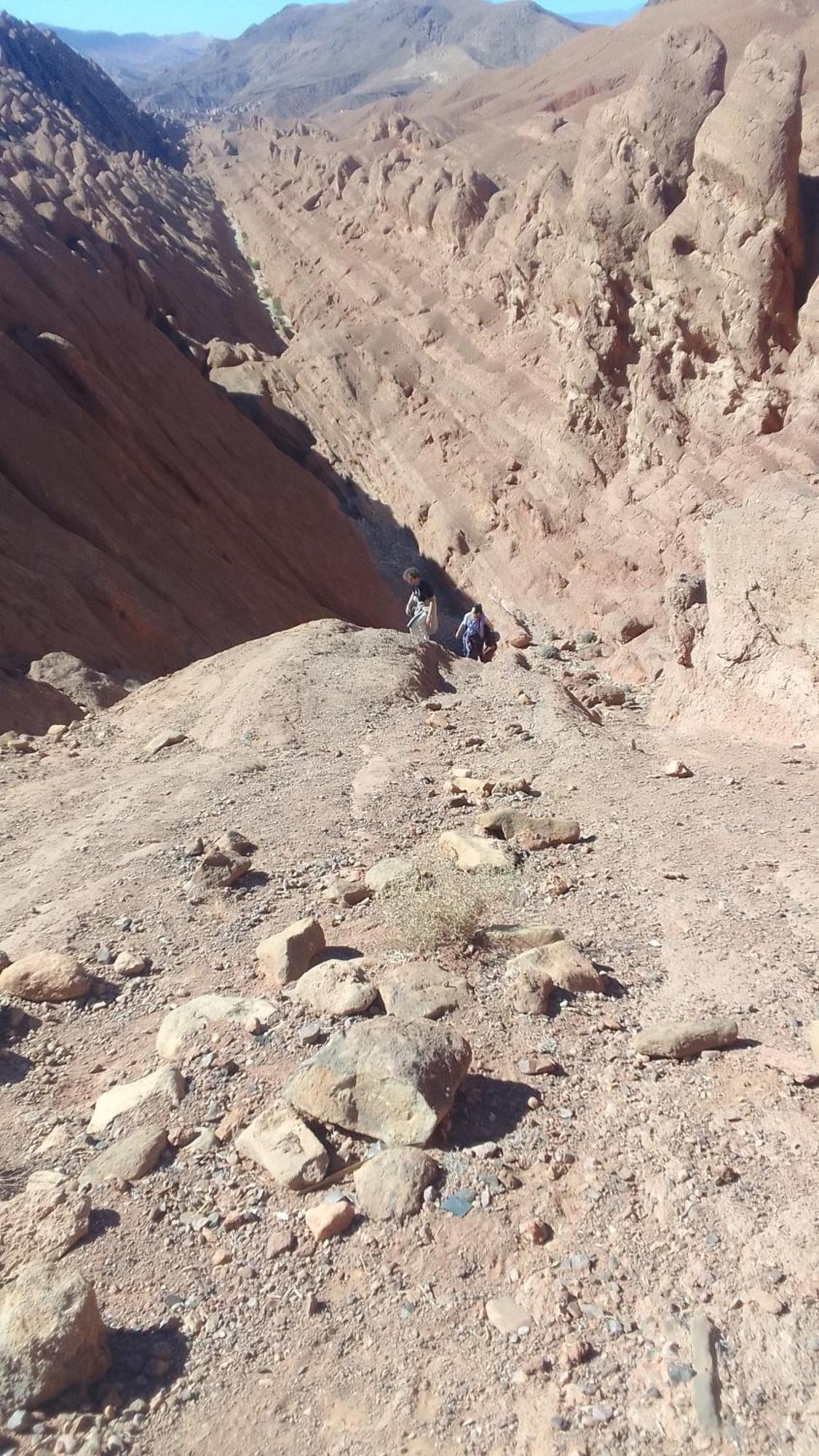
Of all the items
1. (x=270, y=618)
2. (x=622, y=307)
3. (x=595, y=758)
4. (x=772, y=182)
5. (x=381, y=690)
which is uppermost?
(x=772, y=182)

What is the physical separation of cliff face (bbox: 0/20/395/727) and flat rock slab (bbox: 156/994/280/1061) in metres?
6.68

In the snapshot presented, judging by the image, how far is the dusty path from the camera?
2.30 metres

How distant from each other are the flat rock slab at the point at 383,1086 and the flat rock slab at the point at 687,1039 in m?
0.73

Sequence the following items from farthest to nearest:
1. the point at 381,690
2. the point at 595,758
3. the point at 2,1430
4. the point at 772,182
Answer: the point at 772,182, the point at 381,690, the point at 595,758, the point at 2,1430

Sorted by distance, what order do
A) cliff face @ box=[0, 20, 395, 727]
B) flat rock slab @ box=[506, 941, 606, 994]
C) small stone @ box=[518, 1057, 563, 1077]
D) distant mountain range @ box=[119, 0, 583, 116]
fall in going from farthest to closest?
distant mountain range @ box=[119, 0, 583, 116] → cliff face @ box=[0, 20, 395, 727] → flat rock slab @ box=[506, 941, 606, 994] → small stone @ box=[518, 1057, 563, 1077]

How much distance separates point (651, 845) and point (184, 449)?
44.3 ft

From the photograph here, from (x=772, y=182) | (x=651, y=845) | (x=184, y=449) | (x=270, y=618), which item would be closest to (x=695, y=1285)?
(x=651, y=845)

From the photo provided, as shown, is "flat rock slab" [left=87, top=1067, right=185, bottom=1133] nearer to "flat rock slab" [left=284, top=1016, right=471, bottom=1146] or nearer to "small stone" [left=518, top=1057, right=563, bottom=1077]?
"flat rock slab" [left=284, top=1016, right=471, bottom=1146]

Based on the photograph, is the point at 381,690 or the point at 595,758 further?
the point at 381,690

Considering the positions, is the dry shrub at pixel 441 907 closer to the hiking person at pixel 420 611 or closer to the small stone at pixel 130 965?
the small stone at pixel 130 965

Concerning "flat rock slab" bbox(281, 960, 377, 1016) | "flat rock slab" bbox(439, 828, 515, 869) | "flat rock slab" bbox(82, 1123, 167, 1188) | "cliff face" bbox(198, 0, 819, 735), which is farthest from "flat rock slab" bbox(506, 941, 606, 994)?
"cliff face" bbox(198, 0, 819, 735)

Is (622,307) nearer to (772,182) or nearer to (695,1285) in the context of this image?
(772,182)

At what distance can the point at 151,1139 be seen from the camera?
3.03m

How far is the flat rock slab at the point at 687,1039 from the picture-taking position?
3.35 m
